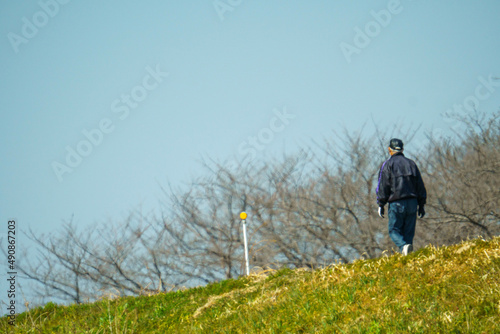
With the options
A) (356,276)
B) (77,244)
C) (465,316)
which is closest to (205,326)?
(356,276)

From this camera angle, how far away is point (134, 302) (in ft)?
27.6

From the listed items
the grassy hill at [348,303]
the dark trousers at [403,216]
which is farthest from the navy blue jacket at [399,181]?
the grassy hill at [348,303]

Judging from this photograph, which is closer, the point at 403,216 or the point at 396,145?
the point at 403,216

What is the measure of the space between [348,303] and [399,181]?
3908mm

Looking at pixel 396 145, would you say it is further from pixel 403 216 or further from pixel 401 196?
pixel 403 216

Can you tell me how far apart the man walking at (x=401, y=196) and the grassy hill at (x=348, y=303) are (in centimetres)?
184

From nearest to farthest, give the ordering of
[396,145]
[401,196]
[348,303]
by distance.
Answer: [348,303] < [401,196] < [396,145]

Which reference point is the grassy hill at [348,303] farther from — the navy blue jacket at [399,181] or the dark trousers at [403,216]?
the navy blue jacket at [399,181]

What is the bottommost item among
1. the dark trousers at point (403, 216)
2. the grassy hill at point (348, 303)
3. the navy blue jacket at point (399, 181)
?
the grassy hill at point (348, 303)

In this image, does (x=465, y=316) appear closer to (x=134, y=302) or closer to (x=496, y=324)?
(x=496, y=324)

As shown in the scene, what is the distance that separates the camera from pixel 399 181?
8.78m

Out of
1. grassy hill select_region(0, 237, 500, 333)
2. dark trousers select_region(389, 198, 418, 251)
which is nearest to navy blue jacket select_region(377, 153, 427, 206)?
dark trousers select_region(389, 198, 418, 251)

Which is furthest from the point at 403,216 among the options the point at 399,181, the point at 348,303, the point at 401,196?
the point at 348,303

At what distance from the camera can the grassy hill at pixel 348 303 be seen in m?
4.50
